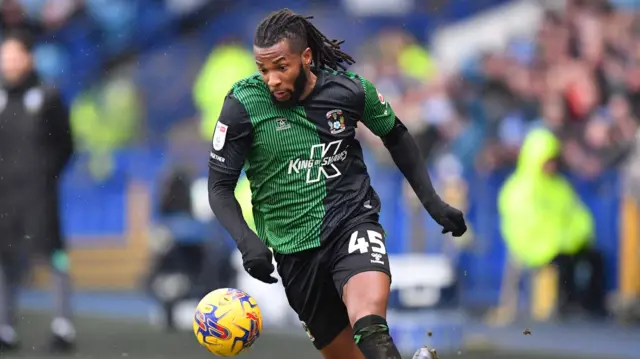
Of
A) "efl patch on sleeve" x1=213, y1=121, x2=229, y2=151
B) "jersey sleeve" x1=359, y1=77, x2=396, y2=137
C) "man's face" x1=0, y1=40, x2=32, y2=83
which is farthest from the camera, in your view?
"man's face" x1=0, y1=40, x2=32, y2=83

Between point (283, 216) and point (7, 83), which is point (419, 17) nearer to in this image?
point (7, 83)

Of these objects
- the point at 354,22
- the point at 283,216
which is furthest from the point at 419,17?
the point at 283,216

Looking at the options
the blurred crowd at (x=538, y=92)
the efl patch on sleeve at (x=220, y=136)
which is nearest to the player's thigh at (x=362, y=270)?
the efl patch on sleeve at (x=220, y=136)

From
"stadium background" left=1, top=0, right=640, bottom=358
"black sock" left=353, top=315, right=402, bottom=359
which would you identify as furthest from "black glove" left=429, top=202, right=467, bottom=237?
"stadium background" left=1, top=0, right=640, bottom=358

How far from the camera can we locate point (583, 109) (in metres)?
13.8

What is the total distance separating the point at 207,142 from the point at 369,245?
Answer: 9114mm

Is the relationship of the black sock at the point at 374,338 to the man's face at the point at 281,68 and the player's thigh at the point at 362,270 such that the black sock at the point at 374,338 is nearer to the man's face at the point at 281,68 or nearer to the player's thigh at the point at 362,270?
the player's thigh at the point at 362,270

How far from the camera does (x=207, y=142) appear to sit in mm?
14914

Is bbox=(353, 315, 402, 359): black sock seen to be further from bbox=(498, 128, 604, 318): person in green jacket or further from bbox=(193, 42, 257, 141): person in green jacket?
bbox=(193, 42, 257, 141): person in green jacket

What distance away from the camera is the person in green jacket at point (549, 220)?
13539 mm

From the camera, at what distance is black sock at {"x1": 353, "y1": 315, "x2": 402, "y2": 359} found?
553cm

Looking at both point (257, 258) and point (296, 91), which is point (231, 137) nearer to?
point (296, 91)

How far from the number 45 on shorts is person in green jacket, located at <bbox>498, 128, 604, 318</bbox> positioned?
25.4 ft

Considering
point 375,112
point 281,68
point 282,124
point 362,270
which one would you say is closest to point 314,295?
point 362,270
